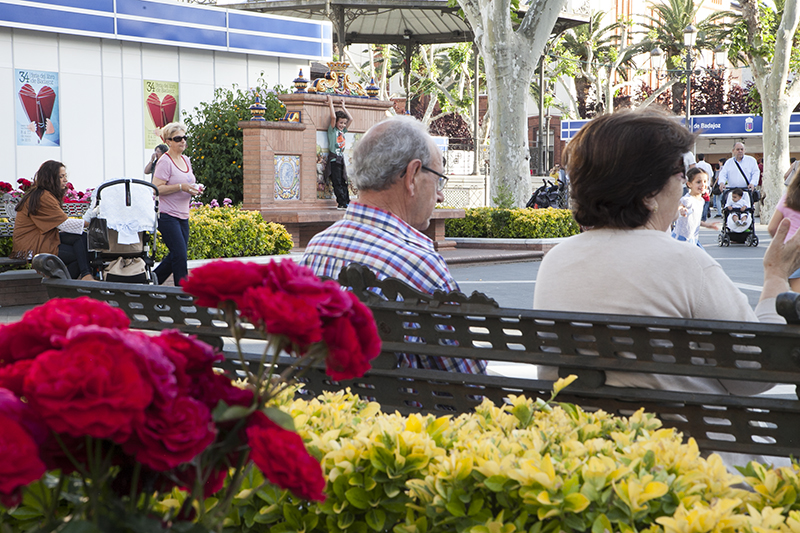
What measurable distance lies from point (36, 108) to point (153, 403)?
67.5ft

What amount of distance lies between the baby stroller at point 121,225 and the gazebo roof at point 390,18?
621 inches

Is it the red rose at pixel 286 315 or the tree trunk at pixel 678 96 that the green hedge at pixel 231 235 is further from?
the tree trunk at pixel 678 96

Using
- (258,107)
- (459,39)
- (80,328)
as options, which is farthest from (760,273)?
(459,39)

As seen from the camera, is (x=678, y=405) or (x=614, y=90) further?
(x=614, y=90)

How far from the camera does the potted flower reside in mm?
Answer: 996

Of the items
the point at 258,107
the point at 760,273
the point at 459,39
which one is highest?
the point at 459,39

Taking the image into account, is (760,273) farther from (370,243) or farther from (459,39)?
(459,39)

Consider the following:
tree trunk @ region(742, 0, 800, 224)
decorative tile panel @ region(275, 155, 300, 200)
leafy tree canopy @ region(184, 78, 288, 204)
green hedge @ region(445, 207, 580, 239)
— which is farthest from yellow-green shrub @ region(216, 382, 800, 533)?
tree trunk @ region(742, 0, 800, 224)

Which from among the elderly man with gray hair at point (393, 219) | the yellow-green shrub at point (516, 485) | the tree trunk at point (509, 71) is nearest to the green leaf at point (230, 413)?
the yellow-green shrub at point (516, 485)

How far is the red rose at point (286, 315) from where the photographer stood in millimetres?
1101

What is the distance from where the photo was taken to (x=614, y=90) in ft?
161

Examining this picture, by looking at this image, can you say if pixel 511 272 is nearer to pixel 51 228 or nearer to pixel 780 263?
pixel 51 228

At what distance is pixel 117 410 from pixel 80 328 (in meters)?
0.13

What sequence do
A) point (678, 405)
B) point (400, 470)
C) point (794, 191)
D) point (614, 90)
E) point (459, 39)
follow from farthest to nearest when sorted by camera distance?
point (614, 90) < point (459, 39) < point (794, 191) < point (678, 405) < point (400, 470)
